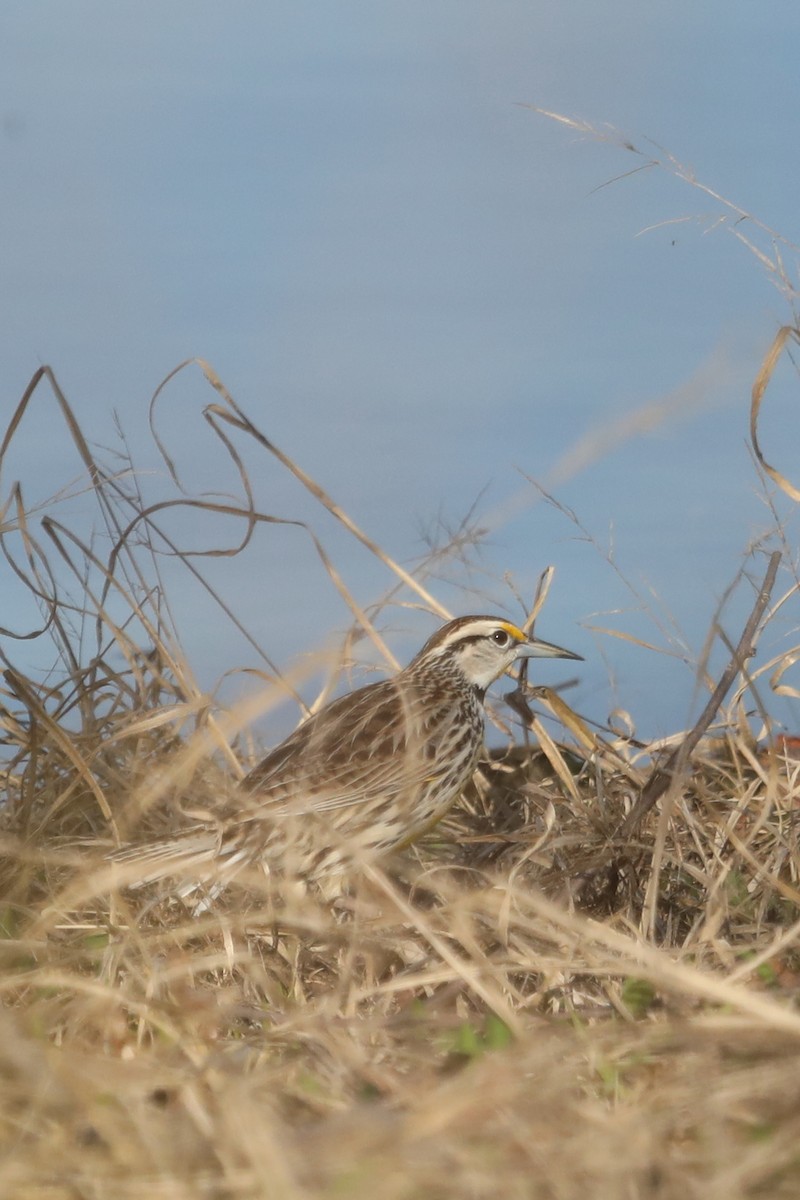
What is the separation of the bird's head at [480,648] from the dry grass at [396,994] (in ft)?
2.37

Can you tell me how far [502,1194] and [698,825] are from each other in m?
3.19

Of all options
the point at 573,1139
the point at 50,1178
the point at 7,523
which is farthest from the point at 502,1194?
the point at 7,523

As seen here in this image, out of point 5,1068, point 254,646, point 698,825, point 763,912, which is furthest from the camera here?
point 254,646

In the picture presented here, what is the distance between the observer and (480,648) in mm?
7504

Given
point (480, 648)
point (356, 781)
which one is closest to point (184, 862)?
point (356, 781)

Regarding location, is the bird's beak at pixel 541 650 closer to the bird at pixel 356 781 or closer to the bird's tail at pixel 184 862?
the bird at pixel 356 781

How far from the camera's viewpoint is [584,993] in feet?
13.5

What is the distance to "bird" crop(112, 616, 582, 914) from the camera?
218 inches

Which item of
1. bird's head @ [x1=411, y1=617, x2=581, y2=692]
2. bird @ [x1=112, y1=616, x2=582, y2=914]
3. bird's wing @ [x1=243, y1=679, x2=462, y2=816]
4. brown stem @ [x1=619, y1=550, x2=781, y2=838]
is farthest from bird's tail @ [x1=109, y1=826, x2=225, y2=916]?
bird's head @ [x1=411, y1=617, x2=581, y2=692]

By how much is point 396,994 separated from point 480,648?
10.4ft

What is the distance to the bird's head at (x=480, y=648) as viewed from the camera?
24.4 ft

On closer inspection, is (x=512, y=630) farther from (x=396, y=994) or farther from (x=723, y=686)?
(x=396, y=994)

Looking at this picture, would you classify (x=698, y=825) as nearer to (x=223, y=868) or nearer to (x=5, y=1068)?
(x=223, y=868)

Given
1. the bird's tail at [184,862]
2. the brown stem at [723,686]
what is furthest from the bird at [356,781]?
the brown stem at [723,686]
